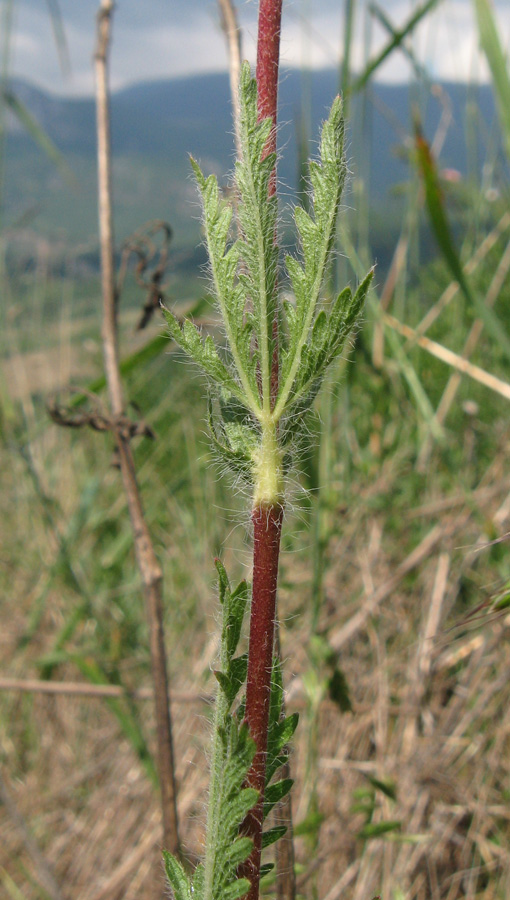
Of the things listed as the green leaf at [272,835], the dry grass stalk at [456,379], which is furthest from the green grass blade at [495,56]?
the dry grass stalk at [456,379]

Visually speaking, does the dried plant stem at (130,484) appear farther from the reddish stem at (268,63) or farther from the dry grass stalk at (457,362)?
the reddish stem at (268,63)

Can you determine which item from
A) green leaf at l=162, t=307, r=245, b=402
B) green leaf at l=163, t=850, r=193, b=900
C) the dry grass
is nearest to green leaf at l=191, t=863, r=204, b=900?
green leaf at l=163, t=850, r=193, b=900

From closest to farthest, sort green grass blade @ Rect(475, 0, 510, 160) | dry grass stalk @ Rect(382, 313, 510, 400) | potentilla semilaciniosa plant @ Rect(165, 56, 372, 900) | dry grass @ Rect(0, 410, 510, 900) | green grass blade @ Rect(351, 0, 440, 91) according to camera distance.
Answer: potentilla semilaciniosa plant @ Rect(165, 56, 372, 900) < green grass blade @ Rect(475, 0, 510, 160) < green grass blade @ Rect(351, 0, 440, 91) < dry grass @ Rect(0, 410, 510, 900) < dry grass stalk @ Rect(382, 313, 510, 400)

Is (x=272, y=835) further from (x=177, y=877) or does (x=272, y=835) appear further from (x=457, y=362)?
(x=457, y=362)

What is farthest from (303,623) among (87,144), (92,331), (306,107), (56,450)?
(87,144)

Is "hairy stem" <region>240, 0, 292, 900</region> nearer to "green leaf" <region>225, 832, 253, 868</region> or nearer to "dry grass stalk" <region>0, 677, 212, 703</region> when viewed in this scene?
"green leaf" <region>225, 832, 253, 868</region>

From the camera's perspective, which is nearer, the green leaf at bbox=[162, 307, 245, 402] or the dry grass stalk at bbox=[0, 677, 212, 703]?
the green leaf at bbox=[162, 307, 245, 402]

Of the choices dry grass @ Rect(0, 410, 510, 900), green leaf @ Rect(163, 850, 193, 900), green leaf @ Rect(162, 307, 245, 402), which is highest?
green leaf @ Rect(162, 307, 245, 402)

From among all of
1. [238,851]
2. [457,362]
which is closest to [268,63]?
[238,851]
